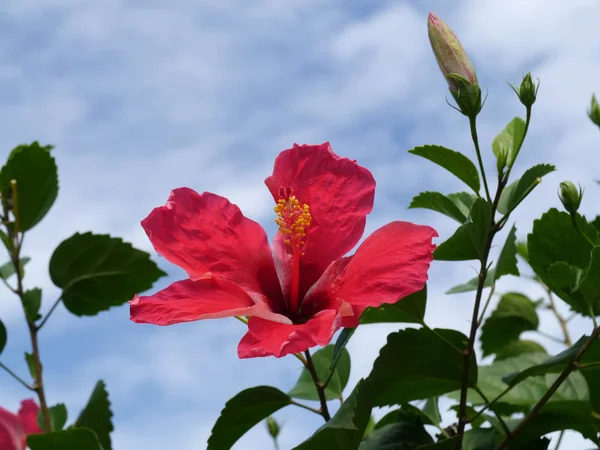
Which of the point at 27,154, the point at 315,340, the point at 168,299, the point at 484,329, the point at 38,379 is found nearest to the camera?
the point at 315,340

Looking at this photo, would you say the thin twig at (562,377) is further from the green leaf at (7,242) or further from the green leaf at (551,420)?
the green leaf at (7,242)

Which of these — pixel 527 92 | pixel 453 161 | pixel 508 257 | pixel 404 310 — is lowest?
pixel 404 310

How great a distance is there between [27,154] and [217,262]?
0.89 metres

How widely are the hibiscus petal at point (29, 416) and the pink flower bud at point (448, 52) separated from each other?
1.50 metres

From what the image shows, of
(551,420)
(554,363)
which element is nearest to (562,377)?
(554,363)

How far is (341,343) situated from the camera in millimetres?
1256

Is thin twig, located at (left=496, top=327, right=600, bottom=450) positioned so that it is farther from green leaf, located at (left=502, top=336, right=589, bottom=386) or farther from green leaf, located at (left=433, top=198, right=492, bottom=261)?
green leaf, located at (left=433, top=198, right=492, bottom=261)

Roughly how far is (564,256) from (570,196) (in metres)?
0.15

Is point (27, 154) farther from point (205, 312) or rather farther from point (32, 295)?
point (205, 312)

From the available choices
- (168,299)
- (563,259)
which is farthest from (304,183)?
(563,259)

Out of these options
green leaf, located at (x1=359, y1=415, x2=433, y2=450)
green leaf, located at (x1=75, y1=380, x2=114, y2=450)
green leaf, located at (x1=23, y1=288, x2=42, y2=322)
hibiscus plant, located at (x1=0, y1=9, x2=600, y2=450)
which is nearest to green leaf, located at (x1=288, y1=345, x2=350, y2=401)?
hibiscus plant, located at (x1=0, y1=9, x2=600, y2=450)

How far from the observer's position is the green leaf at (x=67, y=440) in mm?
1300

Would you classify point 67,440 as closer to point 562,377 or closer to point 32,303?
point 32,303

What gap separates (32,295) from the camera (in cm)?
189
